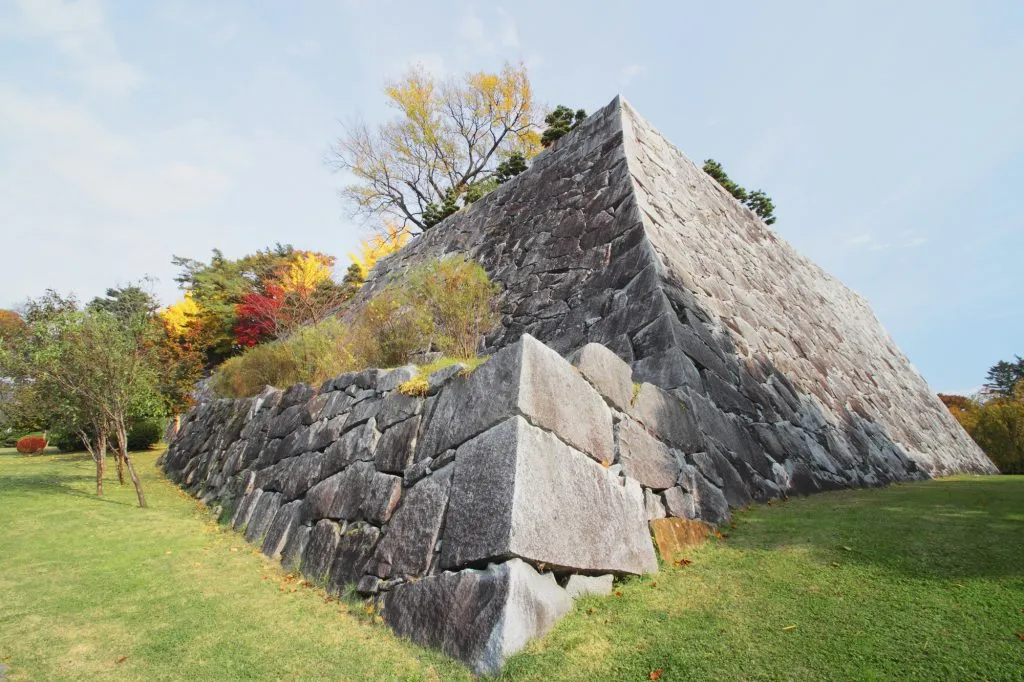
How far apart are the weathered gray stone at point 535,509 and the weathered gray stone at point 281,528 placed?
2.76 metres

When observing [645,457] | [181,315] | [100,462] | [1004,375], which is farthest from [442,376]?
[1004,375]

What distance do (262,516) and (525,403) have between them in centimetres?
441

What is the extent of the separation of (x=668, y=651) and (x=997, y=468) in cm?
1638

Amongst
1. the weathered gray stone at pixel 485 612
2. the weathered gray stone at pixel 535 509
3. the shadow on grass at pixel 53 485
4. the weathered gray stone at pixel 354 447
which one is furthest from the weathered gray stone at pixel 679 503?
the shadow on grass at pixel 53 485

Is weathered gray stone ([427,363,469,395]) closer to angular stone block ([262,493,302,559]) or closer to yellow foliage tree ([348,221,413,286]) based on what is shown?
angular stone block ([262,493,302,559])

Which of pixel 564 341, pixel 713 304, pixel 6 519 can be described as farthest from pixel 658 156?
pixel 6 519

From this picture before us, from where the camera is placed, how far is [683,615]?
9.66 feet

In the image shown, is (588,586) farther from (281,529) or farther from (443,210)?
(443,210)

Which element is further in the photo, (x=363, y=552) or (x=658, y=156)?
(x=658, y=156)

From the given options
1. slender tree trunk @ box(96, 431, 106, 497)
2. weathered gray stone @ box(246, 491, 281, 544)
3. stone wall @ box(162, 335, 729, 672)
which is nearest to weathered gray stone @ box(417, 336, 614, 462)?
stone wall @ box(162, 335, 729, 672)

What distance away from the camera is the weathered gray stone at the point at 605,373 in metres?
4.30

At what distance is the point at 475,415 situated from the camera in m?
3.75

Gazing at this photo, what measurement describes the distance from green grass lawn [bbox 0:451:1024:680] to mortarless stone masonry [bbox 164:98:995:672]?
0.33 meters

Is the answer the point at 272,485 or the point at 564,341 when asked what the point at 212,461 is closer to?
the point at 272,485
